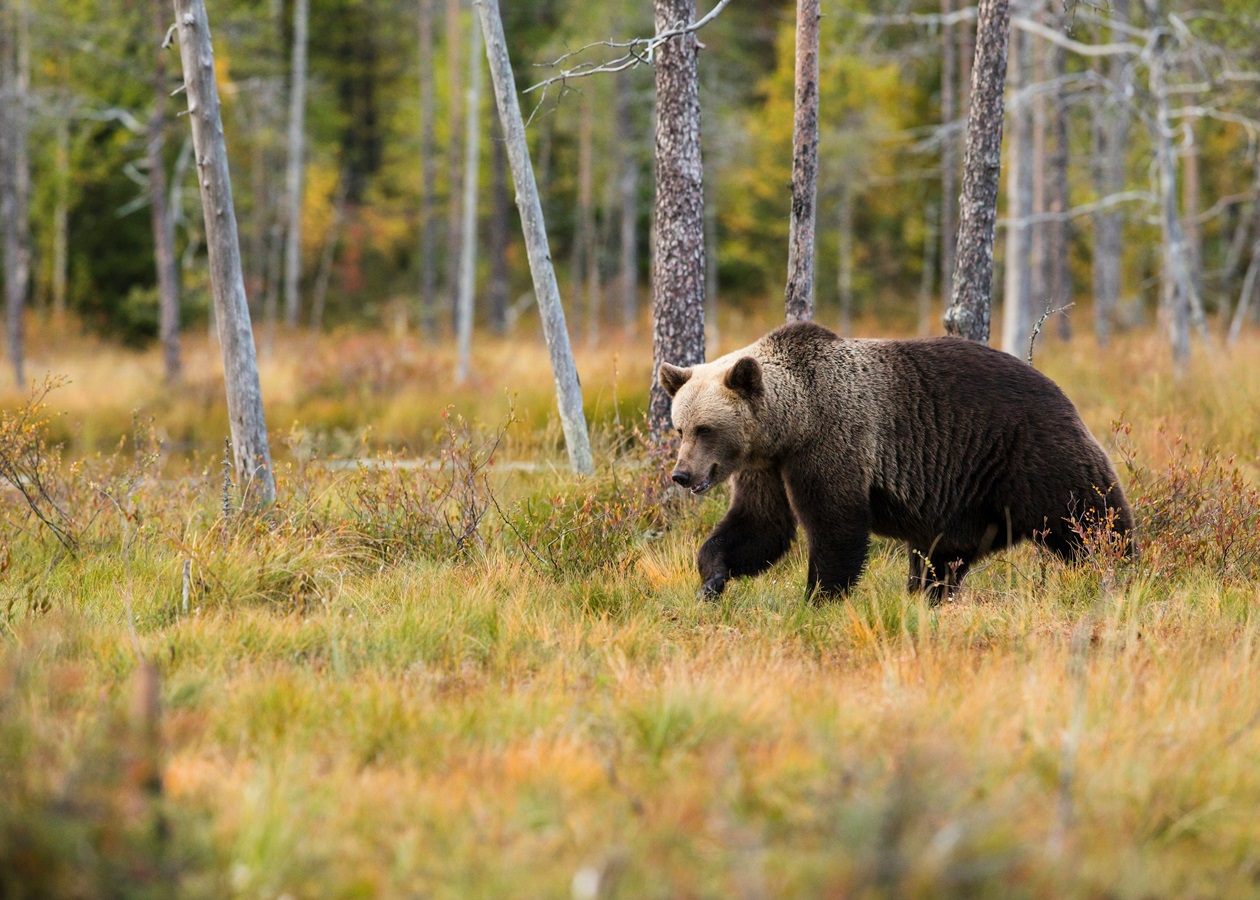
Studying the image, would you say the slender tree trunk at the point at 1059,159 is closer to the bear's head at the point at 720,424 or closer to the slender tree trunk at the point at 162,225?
the bear's head at the point at 720,424

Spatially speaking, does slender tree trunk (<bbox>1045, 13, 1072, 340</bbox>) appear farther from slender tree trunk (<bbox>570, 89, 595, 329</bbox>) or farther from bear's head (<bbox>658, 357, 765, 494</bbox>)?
bear's head (<bbox>658, 357, 765, 494</bbox>)

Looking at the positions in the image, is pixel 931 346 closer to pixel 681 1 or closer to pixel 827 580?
pixel 827 580

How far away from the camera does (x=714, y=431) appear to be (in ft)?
19.5

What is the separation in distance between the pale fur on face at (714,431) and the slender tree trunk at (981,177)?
290 centimetres

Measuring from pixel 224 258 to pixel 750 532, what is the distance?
3.75 meters

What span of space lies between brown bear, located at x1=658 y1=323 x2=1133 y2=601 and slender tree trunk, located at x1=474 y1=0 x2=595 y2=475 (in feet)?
6.05

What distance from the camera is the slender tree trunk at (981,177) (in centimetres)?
809

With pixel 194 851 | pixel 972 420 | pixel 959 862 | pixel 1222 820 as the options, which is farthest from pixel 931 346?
pixel 194 851

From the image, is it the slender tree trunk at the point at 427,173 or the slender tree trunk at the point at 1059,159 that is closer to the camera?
the slender tree trunk at the point at 1059,159

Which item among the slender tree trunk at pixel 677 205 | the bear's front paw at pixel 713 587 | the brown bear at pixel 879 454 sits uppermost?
the slender tree trunk at pixel 677 205

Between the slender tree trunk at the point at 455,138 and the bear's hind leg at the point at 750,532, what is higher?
the slender tree trunk at the point at 455,138

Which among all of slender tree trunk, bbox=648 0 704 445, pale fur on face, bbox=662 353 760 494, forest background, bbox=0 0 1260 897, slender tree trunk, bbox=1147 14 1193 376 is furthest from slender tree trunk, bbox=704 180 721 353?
pale fur on face, bbox=662 353 760 494

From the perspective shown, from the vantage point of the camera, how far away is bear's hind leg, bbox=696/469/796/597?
6117 mm

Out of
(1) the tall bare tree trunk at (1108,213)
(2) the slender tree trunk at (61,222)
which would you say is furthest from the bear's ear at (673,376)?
(2) the slender tree trunk at (61,222)
